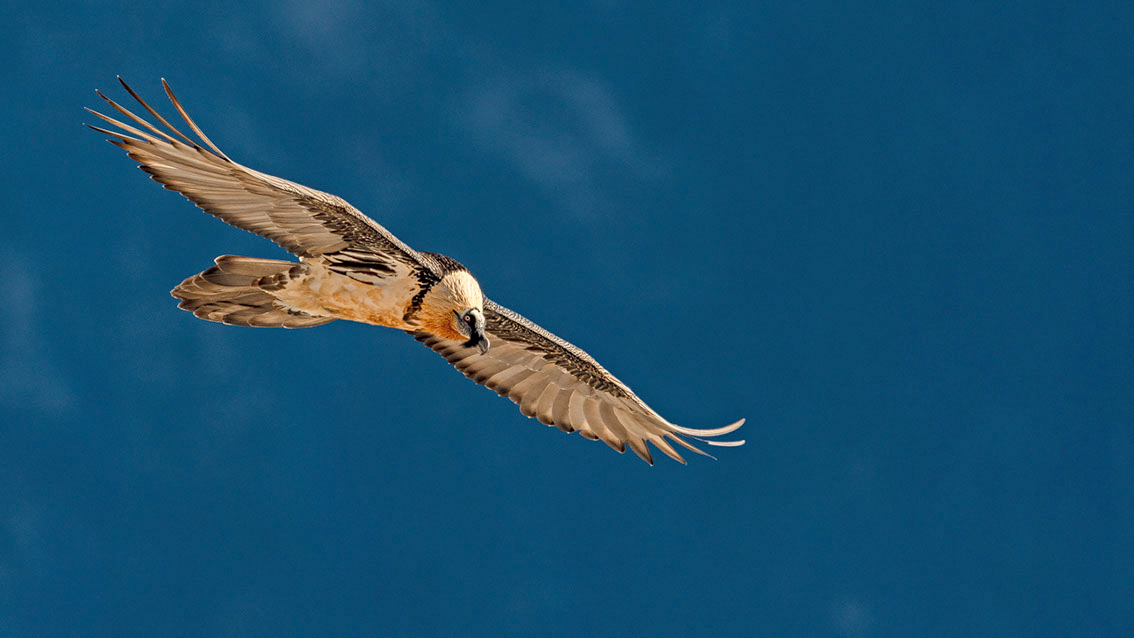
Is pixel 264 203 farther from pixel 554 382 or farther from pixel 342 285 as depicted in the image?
pixel 554 382

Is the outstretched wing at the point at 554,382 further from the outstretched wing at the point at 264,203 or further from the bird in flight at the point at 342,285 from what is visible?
Result: the outstretched wing at the point at 264,203

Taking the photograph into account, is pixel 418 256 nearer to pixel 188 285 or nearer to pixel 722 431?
pixel 188 285

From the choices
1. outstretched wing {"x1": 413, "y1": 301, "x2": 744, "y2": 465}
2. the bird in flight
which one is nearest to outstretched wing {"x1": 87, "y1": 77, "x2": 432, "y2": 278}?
the bird in flight

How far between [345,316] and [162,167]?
2910 mm

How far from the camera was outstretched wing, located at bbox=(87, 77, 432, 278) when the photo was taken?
13430 millimetres

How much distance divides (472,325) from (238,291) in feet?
9.36

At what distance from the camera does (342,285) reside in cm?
1490

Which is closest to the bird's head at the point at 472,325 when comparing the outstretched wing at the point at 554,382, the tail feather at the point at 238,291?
the outstretched wing at the point at 554,382

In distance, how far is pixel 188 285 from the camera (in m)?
14.4

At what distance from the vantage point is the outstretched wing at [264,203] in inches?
529

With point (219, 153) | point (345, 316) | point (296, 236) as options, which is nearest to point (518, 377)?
point (345, 316)

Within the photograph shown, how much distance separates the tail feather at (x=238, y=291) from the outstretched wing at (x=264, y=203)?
0.40 metres

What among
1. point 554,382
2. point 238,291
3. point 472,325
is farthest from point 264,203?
point 554,382

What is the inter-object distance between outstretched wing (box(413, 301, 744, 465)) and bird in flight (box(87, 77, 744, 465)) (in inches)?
0.8
